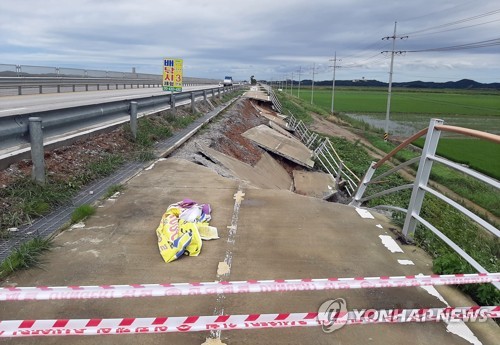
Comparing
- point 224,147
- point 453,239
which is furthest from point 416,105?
point 453,239

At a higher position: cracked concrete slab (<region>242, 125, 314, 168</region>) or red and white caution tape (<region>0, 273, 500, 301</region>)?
red and white caution tape (<region>0, 273, 500, 301</region>)

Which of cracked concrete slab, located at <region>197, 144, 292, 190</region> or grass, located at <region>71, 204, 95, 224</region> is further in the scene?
cracked concrete slab, located at <region>197, 144, 292, 190</region>

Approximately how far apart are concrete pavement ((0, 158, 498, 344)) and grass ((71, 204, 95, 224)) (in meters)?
0.11

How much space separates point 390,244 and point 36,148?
4.56m

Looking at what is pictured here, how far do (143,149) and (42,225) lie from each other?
14.7ft

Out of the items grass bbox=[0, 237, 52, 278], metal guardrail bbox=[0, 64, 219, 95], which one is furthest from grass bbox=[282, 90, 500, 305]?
metal guardrail bbox=[0, 64, 219, 95]

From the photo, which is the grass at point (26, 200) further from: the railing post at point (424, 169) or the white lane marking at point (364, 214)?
the railing post at point (424, 169)

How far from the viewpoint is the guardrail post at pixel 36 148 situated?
17.2 ft

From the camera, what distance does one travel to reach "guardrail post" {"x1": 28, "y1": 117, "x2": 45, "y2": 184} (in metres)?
5.24

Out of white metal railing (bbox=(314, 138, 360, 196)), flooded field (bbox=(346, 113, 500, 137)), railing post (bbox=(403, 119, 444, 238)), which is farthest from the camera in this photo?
flooded field (bbox=(346, 113, 500, 137))

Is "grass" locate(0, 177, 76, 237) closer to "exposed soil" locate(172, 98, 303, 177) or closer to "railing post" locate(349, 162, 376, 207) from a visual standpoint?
"exposed soil" locate(172, 98, 303, 177)

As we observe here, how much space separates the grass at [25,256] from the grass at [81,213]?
0.69 meters

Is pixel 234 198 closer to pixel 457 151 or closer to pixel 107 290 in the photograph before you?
pixel 107 290

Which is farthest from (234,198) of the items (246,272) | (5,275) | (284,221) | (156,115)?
(156,115)
